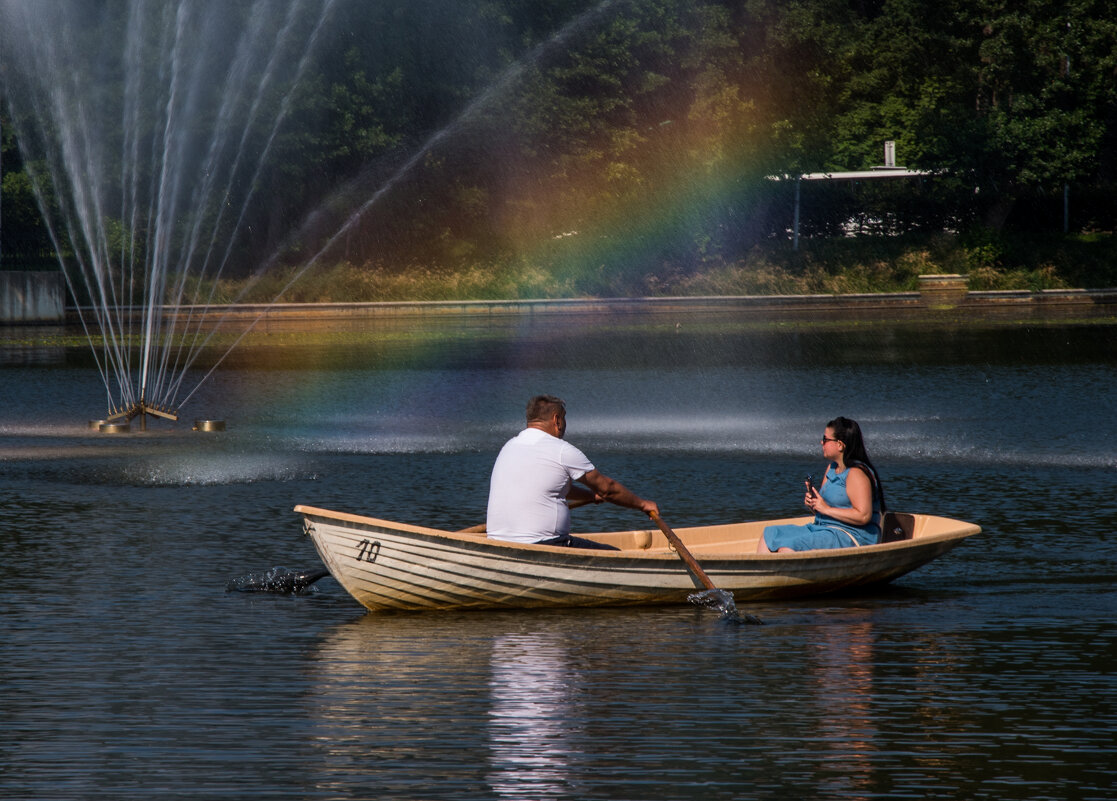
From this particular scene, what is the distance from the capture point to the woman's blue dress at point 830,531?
13.2m

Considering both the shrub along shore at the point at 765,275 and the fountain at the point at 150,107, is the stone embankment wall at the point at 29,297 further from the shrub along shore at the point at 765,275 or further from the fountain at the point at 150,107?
the shrub along shore at the point at 765,275

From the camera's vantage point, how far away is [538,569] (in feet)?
40.1

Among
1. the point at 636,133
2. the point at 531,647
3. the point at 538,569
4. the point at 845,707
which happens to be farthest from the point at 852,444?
the point at 636,133

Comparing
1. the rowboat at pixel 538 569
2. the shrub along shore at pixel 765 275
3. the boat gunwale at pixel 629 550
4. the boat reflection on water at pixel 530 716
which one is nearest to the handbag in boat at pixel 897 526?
the boat gunwale at pixel 629 550

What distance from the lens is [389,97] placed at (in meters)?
67.1

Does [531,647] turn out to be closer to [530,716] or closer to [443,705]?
[443,705]

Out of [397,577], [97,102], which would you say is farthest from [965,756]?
[97,102]

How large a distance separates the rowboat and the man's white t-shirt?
303mm

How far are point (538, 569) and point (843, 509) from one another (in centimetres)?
272

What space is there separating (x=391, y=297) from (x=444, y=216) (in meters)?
7.52

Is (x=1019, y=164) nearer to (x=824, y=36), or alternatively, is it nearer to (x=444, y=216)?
(x=824, y=36)

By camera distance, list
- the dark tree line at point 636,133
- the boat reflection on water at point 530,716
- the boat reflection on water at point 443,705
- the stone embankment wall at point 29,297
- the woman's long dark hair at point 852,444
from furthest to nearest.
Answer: the dark tree line at point 636,133
the stone embankment wall at point 29,297
the woman's long dark hair at point 852,444
the boat reflection on water at point 443,705
the boat reflection on water at point 530,716

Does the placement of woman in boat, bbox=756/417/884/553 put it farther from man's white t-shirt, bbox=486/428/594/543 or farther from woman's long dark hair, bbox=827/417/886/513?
man's white t-shirt, bbox=486/428/594/543

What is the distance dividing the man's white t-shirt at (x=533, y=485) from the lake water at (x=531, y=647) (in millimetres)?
668
